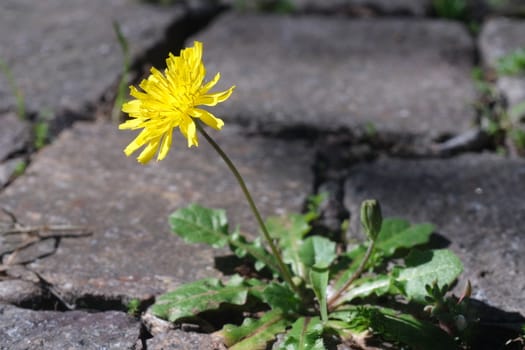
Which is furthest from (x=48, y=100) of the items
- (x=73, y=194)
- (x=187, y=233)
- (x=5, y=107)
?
(x=187, y=233)

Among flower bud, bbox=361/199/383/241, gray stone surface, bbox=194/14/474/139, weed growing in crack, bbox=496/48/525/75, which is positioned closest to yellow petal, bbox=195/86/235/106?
flower bud, bbox=361/199/383/241

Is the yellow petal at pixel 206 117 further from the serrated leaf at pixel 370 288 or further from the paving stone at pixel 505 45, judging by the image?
the paving stone at pixel 505 45

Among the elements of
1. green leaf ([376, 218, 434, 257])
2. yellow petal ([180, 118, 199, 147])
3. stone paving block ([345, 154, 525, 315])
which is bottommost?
stone paving block ([345, 154, 525, 315])

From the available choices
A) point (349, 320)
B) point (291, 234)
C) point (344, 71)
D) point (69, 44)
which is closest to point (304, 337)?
point (349, 320)

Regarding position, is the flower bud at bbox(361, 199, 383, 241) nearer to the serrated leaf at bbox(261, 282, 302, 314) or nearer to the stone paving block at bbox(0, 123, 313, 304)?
the serrated leaf at bbox(261, 282, 302, 314)

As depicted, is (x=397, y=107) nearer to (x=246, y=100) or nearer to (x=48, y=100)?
(x=246, y=100)

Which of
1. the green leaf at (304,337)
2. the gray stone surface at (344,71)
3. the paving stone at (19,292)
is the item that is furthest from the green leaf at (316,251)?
the gray stone surface at (344,71)
